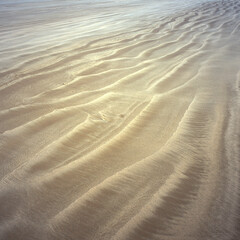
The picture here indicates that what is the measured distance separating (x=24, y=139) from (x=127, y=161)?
0.54 meters

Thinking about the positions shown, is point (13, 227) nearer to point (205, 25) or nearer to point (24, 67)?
point (24, 67)

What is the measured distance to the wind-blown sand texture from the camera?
3.06ft

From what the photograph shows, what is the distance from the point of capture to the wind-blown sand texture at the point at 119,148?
0.93 meters

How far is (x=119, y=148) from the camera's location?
1.32m

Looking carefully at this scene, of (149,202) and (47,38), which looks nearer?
(149,202)

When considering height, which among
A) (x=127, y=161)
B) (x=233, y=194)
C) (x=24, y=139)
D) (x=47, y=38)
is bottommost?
(x=233, y=194)

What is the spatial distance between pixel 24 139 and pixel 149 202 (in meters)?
0.72

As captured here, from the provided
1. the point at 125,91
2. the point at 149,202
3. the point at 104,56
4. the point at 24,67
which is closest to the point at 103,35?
the point at 104,56

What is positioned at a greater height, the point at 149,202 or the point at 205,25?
the point at 205,25

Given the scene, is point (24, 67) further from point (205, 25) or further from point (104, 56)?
point (205, 25)

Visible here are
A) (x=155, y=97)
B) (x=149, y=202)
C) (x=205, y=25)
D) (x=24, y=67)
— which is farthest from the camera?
A: (x=205, y=25)

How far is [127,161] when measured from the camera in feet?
4.03

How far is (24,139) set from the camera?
1378mm

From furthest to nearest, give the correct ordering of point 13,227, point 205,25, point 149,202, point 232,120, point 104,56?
point 205,25, point 104,56, point 232,120, point 149,202, point 13,227
